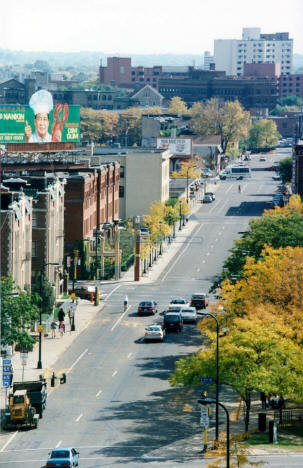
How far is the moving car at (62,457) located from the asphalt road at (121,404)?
1.34 metres

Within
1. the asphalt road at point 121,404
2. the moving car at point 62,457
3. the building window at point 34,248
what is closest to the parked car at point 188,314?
the asphalt road at point 121,404

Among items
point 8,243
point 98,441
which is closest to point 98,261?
point 8,243

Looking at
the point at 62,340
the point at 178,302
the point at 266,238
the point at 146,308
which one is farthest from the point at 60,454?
the point at 178,302

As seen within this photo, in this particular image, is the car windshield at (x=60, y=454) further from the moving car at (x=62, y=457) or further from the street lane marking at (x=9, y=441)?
the street lane marking at (x=9, y=441)

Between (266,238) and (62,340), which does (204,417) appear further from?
(266,238)

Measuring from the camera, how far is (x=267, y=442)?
2467 inches

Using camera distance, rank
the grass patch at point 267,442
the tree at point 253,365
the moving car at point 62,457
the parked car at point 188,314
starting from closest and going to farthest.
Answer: the moving car at point 62,457, the grass patch at point 267,442, the tree at point 253,365, the parked car at point 188,314

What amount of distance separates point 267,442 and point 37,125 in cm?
8933

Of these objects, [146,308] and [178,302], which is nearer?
[146,308]

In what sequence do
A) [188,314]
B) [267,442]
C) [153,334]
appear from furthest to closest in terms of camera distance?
1. [188,314]
2. [153,334]
3. [267,442]

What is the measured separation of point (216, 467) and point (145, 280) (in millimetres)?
63978

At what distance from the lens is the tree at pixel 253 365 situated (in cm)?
6394

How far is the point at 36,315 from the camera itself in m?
79.9

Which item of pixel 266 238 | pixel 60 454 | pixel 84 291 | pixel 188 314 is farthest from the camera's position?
pixel 84 291
